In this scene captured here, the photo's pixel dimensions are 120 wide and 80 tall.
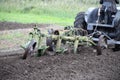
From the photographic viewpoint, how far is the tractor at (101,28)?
12.6 meters

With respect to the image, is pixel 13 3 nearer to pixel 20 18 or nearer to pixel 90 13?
pixel 20 18

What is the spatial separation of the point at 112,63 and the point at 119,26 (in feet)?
8.04

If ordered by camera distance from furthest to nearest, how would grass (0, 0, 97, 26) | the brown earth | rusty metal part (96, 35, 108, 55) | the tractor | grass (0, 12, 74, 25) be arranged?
grass (0, 0, 97, 26)
grass (0, 12, 74, 25)
the tractor
rusty metal part (96, 35, 108, 55)
the brown earth

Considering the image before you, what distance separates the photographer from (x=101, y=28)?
13.5m

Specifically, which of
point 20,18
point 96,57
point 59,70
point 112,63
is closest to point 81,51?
point 96,57

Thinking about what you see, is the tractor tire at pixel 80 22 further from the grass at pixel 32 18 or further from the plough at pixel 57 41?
the grass at pixel 32 18

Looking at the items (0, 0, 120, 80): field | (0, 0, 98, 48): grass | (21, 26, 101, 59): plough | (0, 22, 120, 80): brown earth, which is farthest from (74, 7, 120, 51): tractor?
(0, 0, 98, 48): grass

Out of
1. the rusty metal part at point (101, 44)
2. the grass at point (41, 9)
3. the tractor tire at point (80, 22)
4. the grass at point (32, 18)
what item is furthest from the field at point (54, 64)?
the grass at point (41, 9)

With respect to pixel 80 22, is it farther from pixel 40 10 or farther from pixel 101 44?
pixel 40 10

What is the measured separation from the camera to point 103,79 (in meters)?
9.08

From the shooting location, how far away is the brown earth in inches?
359

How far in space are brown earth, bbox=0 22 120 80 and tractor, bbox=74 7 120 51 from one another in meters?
0.66

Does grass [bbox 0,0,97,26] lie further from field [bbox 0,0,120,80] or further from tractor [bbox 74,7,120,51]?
tractor [bbox 74,7,120,51]

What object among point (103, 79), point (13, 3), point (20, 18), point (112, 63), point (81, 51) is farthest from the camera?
point (13, 3)
